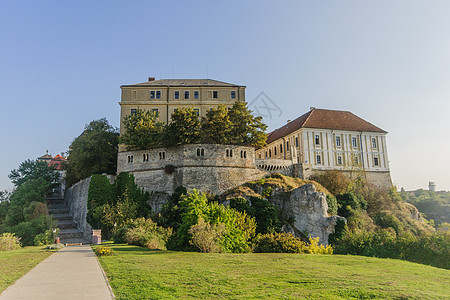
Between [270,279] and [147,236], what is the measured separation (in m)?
12.7

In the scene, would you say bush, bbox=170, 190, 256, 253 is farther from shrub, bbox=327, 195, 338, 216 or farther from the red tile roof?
the red tile roof

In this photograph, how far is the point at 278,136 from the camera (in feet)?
164

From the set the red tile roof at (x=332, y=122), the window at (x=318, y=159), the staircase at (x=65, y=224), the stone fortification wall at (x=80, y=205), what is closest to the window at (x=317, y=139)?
the red tile roof at (x=332, y=122)

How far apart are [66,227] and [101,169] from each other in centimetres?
812

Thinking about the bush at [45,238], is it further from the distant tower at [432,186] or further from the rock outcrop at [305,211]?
the distant tower at [432,186]

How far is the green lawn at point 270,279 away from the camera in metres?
7.55

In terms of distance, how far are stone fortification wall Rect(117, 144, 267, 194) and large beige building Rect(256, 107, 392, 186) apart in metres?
8.63

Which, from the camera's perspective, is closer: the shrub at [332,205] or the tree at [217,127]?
the shrub at [332,205]

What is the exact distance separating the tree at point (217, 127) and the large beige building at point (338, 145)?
1002cm

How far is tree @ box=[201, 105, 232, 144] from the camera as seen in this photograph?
3312 centimetres

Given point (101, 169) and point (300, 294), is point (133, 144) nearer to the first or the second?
point (101, 169)

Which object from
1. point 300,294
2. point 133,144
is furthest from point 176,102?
point 300,294

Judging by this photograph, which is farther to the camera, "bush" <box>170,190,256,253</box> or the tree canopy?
the tree canopy

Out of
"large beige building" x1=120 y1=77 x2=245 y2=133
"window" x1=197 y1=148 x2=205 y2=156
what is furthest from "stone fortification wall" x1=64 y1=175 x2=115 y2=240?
"window" x1=197 y1=148 x2=205 y2=156
